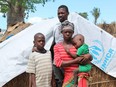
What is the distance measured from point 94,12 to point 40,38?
3674 centimetres

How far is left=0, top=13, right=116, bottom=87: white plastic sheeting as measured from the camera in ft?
16.5

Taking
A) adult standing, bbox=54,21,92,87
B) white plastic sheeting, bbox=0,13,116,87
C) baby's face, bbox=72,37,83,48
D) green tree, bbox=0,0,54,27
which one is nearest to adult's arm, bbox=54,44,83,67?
adult standing, bbox=54,21,92,87

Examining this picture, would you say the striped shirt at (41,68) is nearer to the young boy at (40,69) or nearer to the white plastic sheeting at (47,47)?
the young boy at (40,69)

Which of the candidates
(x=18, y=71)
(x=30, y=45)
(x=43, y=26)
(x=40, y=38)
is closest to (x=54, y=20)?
(x=43, y=26)

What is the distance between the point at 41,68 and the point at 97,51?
6.62 feet

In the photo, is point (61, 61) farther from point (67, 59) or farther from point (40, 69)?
point (40, 69)

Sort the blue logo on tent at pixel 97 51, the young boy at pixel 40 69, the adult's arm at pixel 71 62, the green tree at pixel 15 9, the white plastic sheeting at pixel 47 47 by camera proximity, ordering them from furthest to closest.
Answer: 1. the green tree at pixel 15 9
2. the blue logo on tent at pixel 97 51
3. the white plastic sheeting at pixel 47 47
4. the young boy at pixel 40 69
5. the adult's arm at pixel 71 62

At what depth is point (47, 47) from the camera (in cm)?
520

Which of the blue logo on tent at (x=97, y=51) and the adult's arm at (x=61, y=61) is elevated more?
the adult's arm at (x=61, y=61)

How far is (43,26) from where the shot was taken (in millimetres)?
5723

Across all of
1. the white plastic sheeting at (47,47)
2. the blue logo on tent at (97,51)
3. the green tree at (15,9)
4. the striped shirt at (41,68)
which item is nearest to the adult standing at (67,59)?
the striped shirt at (41,68)

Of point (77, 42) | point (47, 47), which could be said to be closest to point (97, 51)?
point (47, 47)

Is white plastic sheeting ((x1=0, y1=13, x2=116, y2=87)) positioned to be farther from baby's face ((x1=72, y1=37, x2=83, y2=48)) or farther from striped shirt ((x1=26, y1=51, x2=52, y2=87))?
baby's face ((x1=72, y1=37, x2=83, y2=48))

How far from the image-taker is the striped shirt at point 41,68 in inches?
162
